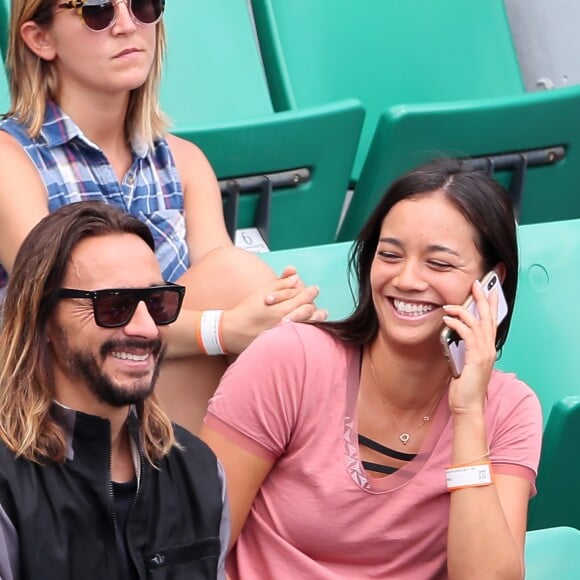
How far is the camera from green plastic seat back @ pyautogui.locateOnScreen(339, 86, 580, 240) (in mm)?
2764

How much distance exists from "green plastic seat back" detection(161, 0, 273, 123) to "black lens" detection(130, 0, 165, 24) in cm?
73

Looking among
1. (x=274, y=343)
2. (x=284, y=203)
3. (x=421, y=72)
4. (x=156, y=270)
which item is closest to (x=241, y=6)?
(x=421, y=72)

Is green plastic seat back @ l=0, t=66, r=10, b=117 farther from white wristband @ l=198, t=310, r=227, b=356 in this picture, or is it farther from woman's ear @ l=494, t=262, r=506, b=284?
woman's ear @ l=494, t=262, r=506, b=284

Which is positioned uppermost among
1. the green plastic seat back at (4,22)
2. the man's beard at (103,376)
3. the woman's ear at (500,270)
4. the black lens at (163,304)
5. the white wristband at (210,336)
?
the green plastic seat back at (4,22)

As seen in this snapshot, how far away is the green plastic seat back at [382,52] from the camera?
3.35 meters

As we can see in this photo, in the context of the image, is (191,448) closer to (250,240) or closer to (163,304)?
(163,304)

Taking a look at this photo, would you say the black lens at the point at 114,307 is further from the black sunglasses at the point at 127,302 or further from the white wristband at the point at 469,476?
the white wristband at the point at 469,476

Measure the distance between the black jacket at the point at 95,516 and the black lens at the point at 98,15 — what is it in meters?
0.84

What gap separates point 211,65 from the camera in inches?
125

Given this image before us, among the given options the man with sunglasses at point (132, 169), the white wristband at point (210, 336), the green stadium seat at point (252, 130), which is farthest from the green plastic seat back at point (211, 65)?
the white wristband at point (210, 336)

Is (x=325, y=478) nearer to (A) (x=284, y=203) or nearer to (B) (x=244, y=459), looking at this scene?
(B) (x=244, y=459)

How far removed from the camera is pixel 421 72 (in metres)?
3.47

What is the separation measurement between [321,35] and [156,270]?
184cm

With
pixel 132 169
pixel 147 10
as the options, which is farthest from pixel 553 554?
pixel 147 10
